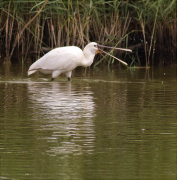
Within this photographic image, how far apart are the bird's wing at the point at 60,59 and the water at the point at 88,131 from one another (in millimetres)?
1034

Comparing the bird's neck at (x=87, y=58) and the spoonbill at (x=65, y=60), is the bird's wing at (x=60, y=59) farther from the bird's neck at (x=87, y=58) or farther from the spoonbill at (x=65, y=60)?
the bird's neck at (x=87, y=58)

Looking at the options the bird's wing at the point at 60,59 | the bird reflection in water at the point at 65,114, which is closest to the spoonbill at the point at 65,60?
the bird's wing at the point at 60,59

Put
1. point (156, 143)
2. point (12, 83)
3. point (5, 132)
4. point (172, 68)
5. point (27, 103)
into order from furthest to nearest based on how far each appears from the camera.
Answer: point (172, 68), point (12, 83), point (27, 103), point (5, 132), point (156, 143)

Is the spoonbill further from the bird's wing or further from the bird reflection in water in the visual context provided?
the bird reflection in water

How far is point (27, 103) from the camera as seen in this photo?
693 cm

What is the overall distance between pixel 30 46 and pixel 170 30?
3579 millimetres

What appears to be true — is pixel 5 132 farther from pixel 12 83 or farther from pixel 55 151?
pixel 12 83

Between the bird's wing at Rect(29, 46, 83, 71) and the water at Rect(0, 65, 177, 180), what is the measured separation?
3.39 ft

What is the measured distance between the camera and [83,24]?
514 inches

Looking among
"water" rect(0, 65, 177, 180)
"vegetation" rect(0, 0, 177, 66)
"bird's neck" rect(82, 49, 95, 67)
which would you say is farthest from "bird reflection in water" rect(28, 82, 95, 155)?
"vegetation" rect(0, 0, 177, 66)

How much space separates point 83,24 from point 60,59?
3.00 metres

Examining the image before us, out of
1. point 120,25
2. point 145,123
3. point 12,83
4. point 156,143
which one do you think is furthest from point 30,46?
point 156,143

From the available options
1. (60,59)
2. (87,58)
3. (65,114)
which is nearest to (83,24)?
(87,58)

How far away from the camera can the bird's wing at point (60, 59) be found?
1018cm
